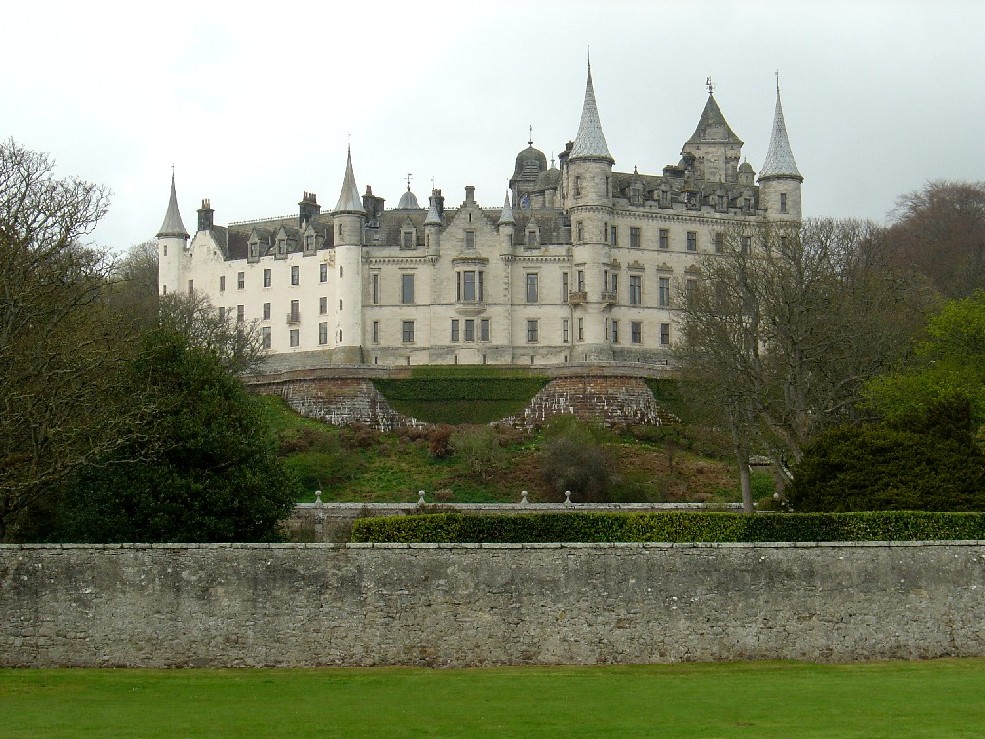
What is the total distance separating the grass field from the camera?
19812 millimetres

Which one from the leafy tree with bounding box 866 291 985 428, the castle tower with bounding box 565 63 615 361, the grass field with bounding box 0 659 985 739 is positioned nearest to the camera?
the grass field with bounding box 0 659 985 739

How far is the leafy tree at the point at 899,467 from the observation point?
3388 centimetres

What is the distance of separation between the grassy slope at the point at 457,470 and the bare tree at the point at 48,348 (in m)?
22.4

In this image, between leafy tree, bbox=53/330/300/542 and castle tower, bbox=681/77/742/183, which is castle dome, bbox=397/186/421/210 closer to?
castle tower, bbox=681/77/742/183

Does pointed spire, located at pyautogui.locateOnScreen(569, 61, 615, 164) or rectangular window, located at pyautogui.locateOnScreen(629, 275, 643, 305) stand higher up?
pointed spire, located at pyautogui.locateOnScreen(569, 61, 615, 164)

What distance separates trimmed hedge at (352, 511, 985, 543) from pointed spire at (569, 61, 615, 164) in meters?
50.8

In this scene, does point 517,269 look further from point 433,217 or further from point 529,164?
point 529,164

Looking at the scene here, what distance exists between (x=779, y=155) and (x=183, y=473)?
5457 centimetres

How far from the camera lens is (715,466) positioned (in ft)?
206

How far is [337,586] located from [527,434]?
135 feet

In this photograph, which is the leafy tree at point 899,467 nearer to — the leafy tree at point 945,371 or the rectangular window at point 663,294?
the leafy tree at point 945,371

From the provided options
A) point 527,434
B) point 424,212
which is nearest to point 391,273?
point 424,212

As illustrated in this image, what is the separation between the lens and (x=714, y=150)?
90000 millimetres

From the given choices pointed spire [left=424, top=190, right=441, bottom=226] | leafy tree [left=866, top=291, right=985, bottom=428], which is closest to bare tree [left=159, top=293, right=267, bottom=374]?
pointed spire [left=424, top=190, right=441, bottom=226]
